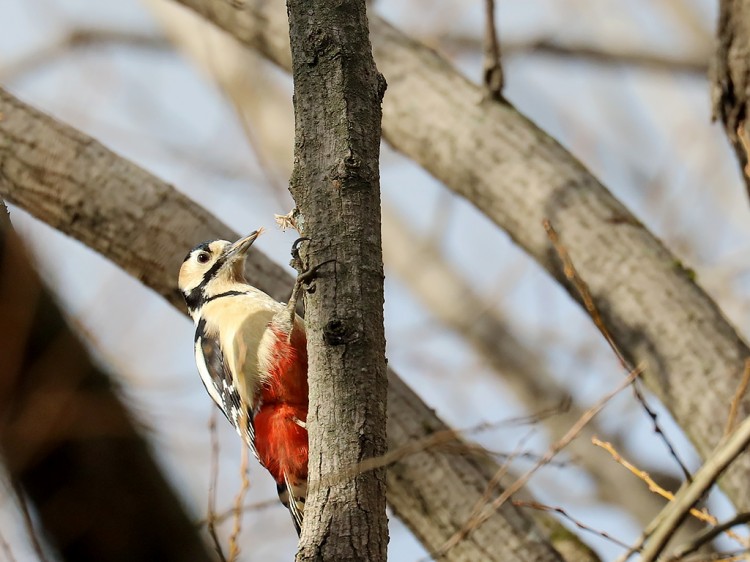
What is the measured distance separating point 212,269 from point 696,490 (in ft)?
11.7

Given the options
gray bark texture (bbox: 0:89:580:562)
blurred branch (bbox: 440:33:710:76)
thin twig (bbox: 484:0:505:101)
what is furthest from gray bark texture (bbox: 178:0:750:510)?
blurred branch (bbox: 440:33:710:76)

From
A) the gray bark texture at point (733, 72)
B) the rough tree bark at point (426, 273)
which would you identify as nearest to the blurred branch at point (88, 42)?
the rough tree bark at point (426, 273)

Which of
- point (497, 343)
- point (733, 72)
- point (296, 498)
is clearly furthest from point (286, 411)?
point (497, 343)

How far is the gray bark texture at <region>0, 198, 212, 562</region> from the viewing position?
2.64m

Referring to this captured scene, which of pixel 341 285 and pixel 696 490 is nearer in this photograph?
pixel 696 490

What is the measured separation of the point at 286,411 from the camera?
15.5ft

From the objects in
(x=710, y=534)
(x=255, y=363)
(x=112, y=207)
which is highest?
(x=112, y=207)

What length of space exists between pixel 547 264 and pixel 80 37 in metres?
6.08

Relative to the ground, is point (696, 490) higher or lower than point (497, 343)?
lower

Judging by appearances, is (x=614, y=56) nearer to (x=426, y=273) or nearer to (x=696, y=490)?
(x=426, y=273)

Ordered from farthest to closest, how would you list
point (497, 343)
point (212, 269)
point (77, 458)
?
1. point (497, 343)
2. point (212, 269)
3. point (77, 458)

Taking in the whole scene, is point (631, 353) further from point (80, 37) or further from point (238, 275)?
point (80, 37)

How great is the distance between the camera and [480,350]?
8.45 meters

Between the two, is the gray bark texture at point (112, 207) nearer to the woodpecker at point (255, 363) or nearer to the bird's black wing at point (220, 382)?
the woodpecker at point (255, 363)
